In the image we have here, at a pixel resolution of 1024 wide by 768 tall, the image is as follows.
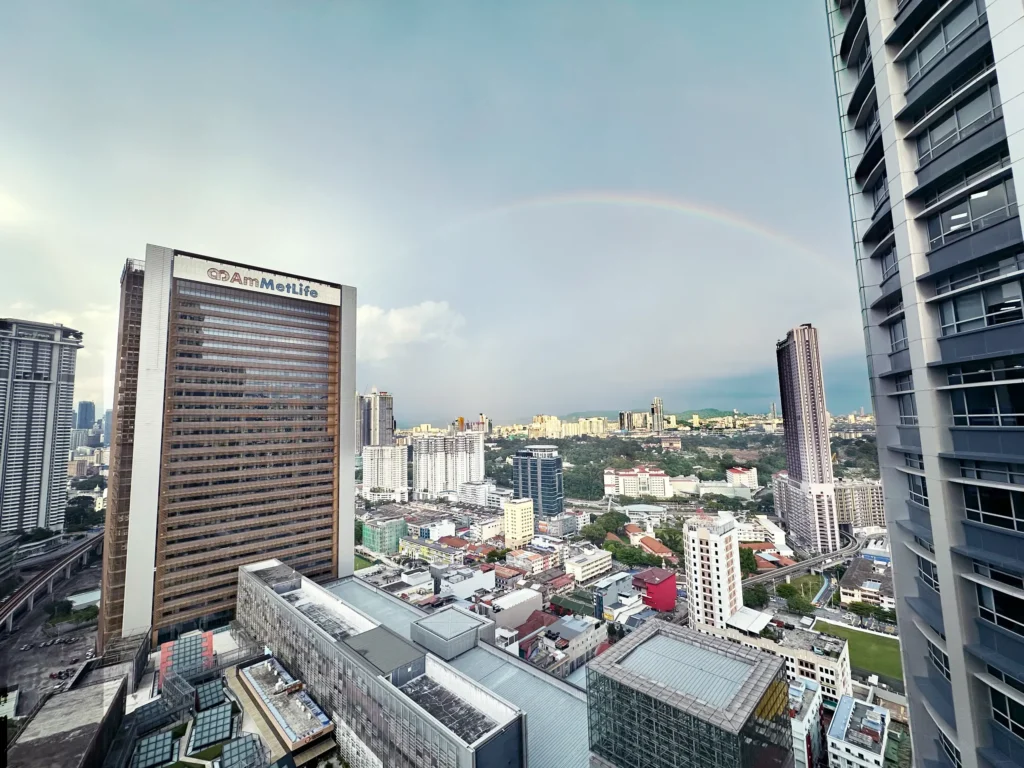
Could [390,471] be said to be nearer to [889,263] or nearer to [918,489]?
[918,489]

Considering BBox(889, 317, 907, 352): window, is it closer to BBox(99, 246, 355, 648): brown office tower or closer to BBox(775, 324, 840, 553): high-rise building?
BBox(99, 246, 355, 648): brown office tower

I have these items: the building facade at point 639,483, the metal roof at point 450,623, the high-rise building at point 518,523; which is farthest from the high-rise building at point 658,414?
the metal roof at point 450,623

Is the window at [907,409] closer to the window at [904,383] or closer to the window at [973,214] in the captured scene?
the window at [904,383]

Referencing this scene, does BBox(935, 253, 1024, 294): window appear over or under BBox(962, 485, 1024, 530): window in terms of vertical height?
over

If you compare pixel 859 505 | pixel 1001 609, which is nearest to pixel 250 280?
pixel 1001 609

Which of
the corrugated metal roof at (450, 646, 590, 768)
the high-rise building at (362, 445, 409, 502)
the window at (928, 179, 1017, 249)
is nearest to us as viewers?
the window at (928, 179, 1017, 249)

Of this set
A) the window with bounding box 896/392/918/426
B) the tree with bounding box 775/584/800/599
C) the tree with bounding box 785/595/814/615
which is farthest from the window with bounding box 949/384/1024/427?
the tree with bounding box 775/584/800/599
